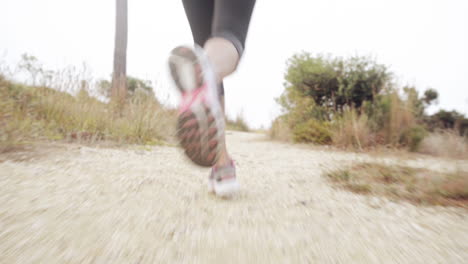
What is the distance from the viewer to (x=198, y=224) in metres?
0.67

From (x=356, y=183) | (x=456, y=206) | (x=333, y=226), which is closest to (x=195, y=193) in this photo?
(x=333, y=226)

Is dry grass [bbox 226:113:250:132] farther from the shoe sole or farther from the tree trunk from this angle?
the shoe sole

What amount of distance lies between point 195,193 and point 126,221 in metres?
0.37

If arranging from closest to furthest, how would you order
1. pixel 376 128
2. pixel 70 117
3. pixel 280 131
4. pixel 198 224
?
pixel 198 224, pixel 70 117, pixel 376 128, pixel 280 131

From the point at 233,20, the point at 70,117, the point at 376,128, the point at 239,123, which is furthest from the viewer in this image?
the point at 239,123

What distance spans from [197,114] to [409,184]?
3.41 feet

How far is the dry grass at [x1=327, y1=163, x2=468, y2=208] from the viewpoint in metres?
0.96

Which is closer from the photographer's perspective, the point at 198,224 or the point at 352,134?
the point at 198,224

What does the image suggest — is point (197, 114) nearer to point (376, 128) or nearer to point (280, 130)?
point (376, 128)

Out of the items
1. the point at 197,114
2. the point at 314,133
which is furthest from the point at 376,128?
the point at 197,114

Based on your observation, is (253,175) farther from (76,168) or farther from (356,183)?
(76,168)

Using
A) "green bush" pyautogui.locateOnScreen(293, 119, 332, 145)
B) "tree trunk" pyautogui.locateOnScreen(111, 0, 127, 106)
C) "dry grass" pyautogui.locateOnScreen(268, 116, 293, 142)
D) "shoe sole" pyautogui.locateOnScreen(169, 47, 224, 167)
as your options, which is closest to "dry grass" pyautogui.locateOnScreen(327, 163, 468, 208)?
"shoe sole" pyautogui.locateOnScreen(169, 47, 224, 167)

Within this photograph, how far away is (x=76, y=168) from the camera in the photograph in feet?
3.91

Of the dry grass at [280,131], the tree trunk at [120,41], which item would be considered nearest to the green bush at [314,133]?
the dry grass at [280,131]
